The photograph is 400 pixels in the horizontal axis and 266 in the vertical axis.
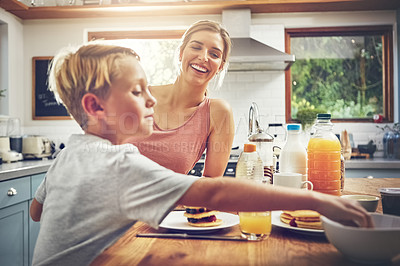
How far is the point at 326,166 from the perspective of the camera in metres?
1.30

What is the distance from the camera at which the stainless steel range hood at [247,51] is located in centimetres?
332

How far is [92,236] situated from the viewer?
0.78 metres

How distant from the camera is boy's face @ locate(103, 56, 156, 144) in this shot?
32.9 inches

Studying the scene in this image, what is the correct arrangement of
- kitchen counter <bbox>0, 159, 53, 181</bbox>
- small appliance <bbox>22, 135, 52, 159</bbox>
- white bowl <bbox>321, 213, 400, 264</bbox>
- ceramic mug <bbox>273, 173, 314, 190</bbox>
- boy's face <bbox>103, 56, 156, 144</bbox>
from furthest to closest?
1. small appliance <bbox>22, 135, 52, 159</bbox>
2. kitchen counter <bbox>0, 159, 53, 181</bbox>
3. ceramic mug <bbox>273, 173, 314, 190</bbox>
4. boy's face <bbox>103, 56, 156, 144</bbox>
5. white bowl <bbox>321, 213, 400, 264</bbox>

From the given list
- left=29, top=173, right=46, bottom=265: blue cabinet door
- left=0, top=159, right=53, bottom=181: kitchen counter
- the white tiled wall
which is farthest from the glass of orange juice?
the white tiled wall

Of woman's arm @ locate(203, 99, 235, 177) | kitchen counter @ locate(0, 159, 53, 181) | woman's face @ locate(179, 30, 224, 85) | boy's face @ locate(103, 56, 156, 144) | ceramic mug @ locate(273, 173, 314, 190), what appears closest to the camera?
boy's face @ locate(103, 56, 156, 144)

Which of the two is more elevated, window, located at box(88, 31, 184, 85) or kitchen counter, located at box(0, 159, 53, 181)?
window, located at box(88, 31, 184, 85)

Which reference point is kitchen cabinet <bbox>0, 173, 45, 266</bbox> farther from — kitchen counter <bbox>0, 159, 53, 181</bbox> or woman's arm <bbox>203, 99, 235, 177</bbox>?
woman's arm <bbox>203, 99, 235, 177</bbox>

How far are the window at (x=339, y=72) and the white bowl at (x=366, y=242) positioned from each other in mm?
3228

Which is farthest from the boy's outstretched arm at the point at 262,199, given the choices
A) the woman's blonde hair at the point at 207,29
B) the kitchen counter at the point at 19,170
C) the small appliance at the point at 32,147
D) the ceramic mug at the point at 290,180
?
the small appliance at the point at 32,147

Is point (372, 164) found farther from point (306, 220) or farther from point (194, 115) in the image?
point (306, 220)

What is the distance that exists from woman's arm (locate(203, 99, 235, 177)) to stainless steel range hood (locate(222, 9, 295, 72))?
168 cm

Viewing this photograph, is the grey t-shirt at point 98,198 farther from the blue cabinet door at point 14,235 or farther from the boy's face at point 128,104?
the blue cabinet door at point 14,235

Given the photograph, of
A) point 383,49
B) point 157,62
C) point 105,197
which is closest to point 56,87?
point 105,197
